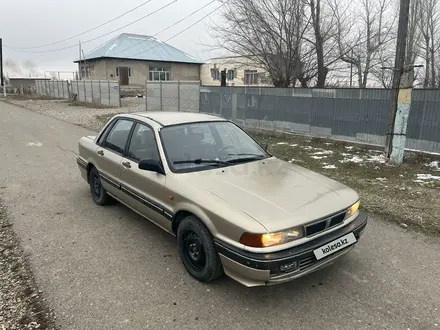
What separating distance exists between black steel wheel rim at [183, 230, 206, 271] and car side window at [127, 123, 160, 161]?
3.09 ft

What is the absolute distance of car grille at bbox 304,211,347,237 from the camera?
277 cm

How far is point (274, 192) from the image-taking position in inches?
122

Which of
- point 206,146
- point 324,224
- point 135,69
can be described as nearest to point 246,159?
point 206,146

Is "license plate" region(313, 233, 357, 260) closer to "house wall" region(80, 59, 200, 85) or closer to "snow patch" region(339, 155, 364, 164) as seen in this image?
"snow patch" region(339, 155, 364, 164)

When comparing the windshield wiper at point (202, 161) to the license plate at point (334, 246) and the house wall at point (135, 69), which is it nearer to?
the license plate at point (334, 246)

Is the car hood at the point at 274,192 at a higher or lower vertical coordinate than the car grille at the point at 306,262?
higher

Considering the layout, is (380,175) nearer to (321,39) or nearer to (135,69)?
(321,39)

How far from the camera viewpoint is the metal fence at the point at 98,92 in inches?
992

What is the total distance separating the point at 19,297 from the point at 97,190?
231 cm

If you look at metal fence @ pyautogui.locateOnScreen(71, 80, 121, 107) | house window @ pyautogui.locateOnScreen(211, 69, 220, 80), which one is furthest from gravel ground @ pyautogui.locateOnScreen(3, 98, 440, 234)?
house window @ pyautogui.locateOnScreen(211, 69, 220, 80)

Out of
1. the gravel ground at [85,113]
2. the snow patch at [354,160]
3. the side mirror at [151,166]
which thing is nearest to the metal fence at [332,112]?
the snow patch at [354,160]

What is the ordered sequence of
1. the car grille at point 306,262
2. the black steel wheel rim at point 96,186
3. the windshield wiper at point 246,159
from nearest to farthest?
1. the car grille at point 306,262
2. the windshield wiper at point 246,159
3. the black steel wheel rim at point 96,186

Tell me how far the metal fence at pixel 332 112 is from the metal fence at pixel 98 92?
1319 centimetres

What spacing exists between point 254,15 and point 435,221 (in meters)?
12.3
